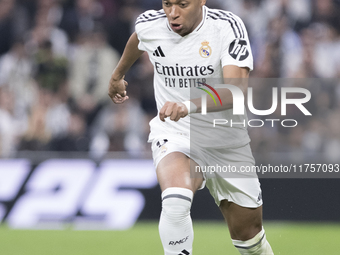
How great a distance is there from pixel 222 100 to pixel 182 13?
0.72 meters

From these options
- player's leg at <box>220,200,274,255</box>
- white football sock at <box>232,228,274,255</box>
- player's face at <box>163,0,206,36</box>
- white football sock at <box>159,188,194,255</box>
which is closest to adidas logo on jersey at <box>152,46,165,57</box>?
player's face at <box>163,0,206,36</box>

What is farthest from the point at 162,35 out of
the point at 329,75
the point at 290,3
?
the point at 290,3

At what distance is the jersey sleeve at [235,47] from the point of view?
4.27 meters

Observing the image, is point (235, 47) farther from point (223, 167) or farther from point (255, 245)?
point (255, 245)

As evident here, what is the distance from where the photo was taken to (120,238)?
8078 mm

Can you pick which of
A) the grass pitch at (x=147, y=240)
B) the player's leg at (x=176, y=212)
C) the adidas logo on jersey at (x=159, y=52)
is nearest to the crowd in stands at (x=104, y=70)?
the grass pitch at (x=147, y=240)

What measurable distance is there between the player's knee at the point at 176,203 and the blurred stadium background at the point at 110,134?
3.19m

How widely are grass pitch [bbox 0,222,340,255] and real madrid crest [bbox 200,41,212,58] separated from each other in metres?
3.20

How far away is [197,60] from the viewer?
4.49 meters

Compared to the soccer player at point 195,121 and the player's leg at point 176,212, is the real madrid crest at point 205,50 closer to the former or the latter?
the soccer player at point 195,121

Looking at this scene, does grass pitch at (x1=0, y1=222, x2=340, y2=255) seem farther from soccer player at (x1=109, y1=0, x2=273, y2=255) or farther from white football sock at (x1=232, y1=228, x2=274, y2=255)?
soccer player at (x1=109, y1=0, x2=273, y2=255)

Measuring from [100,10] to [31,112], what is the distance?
2514 mm

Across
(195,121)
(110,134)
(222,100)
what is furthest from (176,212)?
(110,134)

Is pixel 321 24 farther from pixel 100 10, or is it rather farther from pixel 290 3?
pixel 100 10
